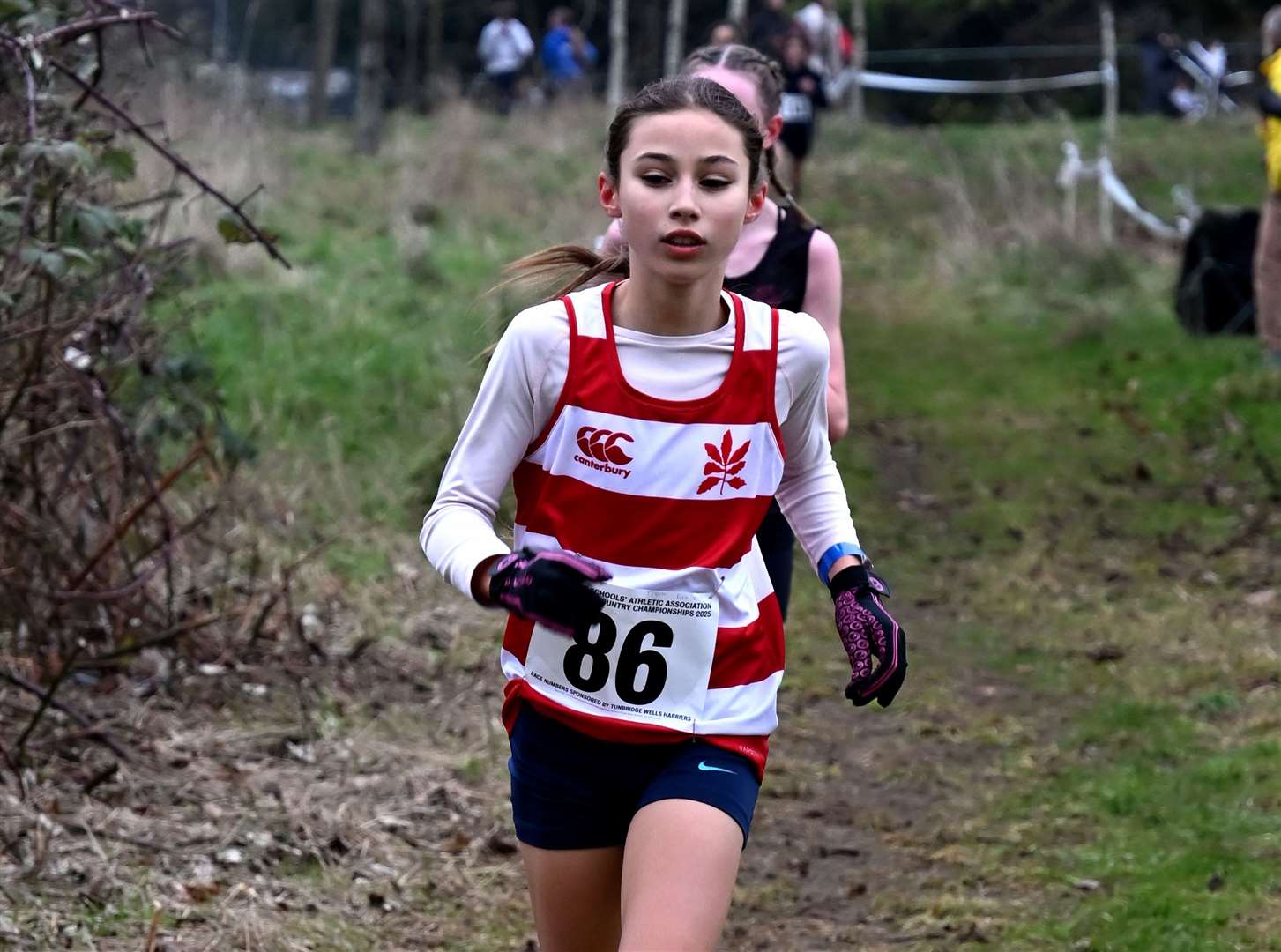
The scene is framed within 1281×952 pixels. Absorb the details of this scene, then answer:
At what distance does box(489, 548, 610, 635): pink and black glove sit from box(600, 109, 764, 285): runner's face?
1.72 ft

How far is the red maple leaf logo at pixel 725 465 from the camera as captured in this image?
109 inches

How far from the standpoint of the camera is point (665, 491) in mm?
2762

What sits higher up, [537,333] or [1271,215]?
[537,333]

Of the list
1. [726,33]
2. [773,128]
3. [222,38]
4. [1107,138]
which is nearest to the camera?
[773,128]

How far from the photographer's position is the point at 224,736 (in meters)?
5.25

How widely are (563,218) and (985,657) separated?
8.16m

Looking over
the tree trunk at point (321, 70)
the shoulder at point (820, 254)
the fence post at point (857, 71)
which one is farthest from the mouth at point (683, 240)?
the tree trunk at point (321, 70)

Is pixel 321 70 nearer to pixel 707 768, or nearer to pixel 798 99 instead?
pixel 798 99

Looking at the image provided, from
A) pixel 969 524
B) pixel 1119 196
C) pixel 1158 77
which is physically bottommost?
pixel 969 524

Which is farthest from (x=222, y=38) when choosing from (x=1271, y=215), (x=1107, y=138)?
(x=1107, y=138)

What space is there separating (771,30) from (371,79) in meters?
5.26

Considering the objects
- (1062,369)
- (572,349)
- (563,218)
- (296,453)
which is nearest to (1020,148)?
(563,218)

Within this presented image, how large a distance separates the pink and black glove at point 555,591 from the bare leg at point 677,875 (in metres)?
0.37

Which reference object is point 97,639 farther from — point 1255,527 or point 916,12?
point 916,12
